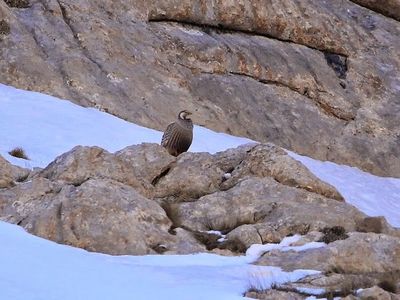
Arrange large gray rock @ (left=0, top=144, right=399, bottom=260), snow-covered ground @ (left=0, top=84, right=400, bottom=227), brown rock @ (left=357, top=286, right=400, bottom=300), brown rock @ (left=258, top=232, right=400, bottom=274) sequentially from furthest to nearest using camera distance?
snow-covered ground @ (left=0, top=84, right=400, bottom=227) < large gray rock @ (left=0, top=144, right=399, bottom=260) < brown rock @ (left=258, top=232, right=400, bottom=274) < brown rock @ (left=357, top=286, right=400, bottom=300)

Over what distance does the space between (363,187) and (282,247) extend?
47.1 feet

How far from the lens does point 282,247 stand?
33.6ft

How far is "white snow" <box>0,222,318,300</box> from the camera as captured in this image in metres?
8.02

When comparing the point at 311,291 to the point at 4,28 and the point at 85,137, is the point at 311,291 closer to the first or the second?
the point at 85,137

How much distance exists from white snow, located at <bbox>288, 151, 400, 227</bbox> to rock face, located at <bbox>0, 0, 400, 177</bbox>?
2.49ft

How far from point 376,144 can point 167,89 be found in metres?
7.70

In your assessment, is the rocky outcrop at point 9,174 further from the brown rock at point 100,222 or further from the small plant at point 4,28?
the small plant at point 4,28

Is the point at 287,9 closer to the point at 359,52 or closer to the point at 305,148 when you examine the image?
the point at 359,52

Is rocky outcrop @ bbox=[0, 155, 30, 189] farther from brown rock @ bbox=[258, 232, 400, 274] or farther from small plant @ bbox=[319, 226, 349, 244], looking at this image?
small plant @ bbox=[319, 226, 349, 244]

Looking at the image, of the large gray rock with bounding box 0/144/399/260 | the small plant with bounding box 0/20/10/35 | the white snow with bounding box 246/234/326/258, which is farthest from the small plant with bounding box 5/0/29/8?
the white snow with bounding box 246/234/326/258

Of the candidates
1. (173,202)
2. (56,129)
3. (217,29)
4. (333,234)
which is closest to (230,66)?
(217,29)

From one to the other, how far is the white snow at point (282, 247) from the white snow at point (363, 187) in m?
11.0

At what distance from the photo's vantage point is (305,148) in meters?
25.9

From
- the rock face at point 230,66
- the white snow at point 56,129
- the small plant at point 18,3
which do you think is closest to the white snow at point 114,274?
the white snow at point 56,129
